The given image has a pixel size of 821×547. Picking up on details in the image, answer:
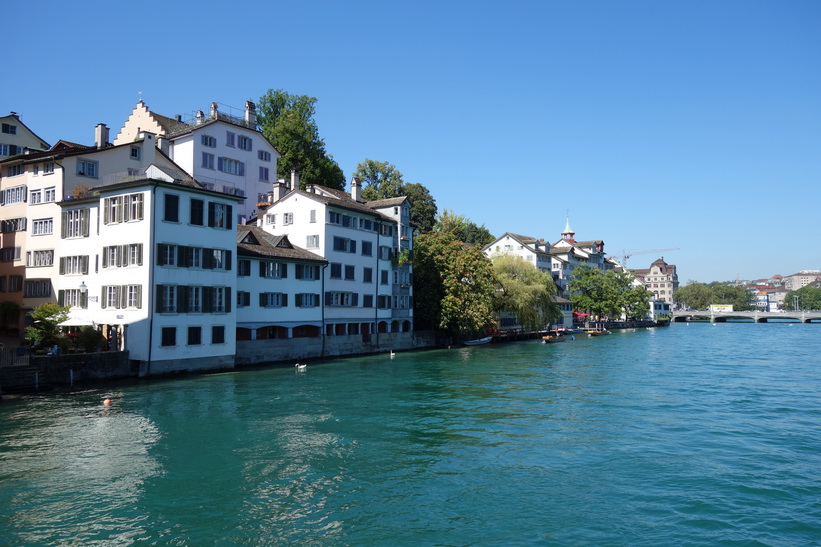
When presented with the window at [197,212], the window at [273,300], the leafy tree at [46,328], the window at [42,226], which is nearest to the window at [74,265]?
the window at [42,226]

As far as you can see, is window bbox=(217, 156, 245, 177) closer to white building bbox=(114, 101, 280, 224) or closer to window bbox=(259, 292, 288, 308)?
white building bbox=(114, 101, 280, 224)

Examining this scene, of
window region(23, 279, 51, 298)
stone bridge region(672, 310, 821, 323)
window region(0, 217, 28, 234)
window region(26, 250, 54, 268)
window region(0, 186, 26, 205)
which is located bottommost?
stone bridge region(672, 310, 821, 323)

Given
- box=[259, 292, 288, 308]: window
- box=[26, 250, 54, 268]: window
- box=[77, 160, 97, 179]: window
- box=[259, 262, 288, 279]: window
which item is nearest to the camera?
box=[77, 160, 97, 179]: window

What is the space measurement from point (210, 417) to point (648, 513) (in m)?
20.2

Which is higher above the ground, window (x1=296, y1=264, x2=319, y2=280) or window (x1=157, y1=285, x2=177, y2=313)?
window (x1=296, y1=264, x2=319, y2=280)

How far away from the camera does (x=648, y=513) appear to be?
694 inches

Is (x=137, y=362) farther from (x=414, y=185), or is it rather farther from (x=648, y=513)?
(x=414, y=185)

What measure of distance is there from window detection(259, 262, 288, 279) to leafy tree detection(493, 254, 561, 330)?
1423 inches

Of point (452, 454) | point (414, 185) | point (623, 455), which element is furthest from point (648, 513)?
point (414, 185)

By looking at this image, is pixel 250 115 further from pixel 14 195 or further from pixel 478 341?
pixel 478 341

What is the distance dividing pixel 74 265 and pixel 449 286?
38858mm

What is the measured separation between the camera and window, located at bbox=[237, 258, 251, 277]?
5069cm

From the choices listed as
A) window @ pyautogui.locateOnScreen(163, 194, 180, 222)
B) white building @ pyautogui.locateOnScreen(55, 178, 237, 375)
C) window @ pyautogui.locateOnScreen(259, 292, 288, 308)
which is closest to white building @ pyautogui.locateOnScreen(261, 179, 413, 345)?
window @ pyautogui.locateOnScreen(259, 292, 288, 308)

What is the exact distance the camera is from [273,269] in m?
53.6
